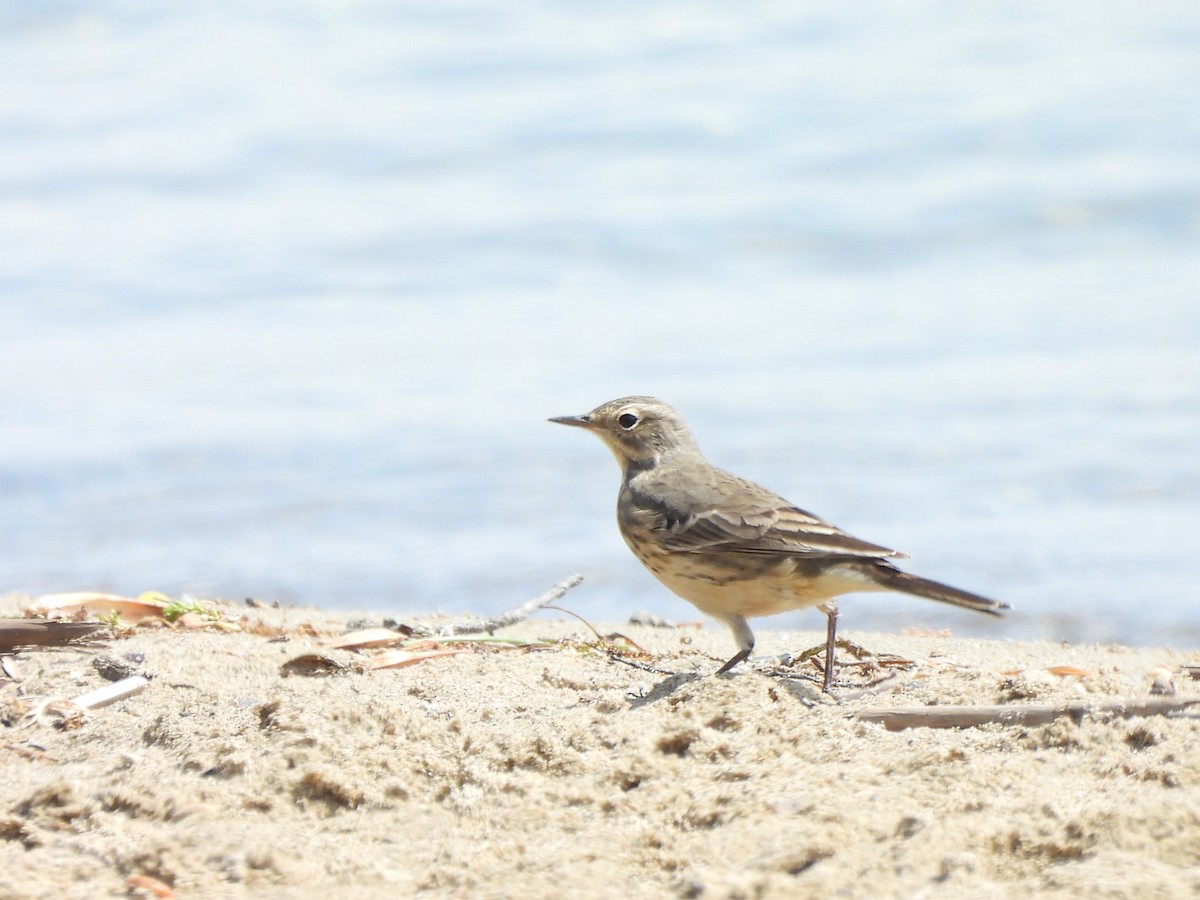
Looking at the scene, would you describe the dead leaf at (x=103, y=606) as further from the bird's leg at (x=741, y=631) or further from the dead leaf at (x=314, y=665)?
the bird's leg at (x=741, y=631)

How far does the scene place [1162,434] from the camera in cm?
1072

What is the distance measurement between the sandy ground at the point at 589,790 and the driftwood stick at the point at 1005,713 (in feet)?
0.21

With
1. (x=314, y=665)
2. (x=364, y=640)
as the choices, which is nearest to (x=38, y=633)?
(x=314, y=665)

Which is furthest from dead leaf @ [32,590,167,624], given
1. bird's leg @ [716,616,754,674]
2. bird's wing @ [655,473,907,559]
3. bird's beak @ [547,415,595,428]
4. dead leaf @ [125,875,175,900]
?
dead leaf @ [125,875,175,900]

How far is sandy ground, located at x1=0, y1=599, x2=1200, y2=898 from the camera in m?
3.50

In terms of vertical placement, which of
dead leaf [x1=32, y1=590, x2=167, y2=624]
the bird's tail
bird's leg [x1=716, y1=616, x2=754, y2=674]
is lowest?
dead leaf [x1=32, y1=590, x2=167, y2=624]

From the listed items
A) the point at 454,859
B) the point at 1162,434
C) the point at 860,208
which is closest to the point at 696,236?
the point at 860,208

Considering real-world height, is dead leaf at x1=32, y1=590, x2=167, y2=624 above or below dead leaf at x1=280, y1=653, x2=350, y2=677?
below

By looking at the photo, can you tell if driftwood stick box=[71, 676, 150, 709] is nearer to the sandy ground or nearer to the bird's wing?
the sandy ground

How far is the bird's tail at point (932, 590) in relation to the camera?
16.6ft

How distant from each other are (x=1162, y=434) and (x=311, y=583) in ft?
19.4

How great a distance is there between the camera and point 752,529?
5.64 metres

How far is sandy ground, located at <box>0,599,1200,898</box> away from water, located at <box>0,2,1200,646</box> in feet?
12.9

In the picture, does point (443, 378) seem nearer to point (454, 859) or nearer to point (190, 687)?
point (190, 687)
